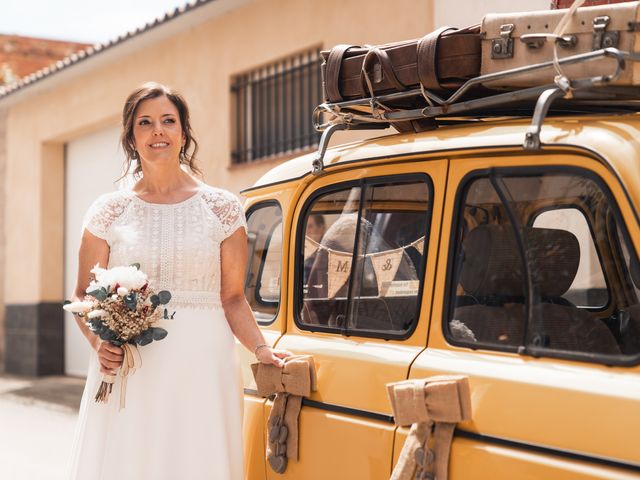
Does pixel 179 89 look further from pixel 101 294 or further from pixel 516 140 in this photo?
pixel 516 140

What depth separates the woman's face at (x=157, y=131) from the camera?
3826mm

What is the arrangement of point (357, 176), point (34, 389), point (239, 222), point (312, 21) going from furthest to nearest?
point (34, 389), point (312, 21), point (239, 222), point (357, 176)

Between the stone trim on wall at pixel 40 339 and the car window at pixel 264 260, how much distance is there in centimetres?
1306

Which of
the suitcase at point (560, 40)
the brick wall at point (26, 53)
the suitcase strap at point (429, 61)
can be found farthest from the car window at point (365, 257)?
the brick wall at point (26, 53)

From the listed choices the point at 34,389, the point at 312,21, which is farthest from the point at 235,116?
the point at 34,389

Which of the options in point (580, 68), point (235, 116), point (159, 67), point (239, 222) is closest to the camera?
point (580, 68)

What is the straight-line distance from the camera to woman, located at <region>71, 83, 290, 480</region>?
12.0ft

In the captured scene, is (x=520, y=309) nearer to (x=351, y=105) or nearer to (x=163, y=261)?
(x=351, y=105)

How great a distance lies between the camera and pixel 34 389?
14453 mm

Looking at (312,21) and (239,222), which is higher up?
(312,21)

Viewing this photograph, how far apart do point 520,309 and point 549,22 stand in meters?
0.93

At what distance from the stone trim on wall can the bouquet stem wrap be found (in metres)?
13.5

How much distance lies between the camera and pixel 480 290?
304 cm

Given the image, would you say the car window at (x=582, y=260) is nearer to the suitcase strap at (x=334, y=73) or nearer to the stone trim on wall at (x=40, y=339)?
the suitcase strap at (x=334, y=73)
